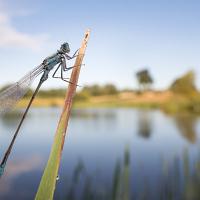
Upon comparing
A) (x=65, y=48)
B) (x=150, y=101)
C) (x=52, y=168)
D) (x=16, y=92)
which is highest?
(x=150, y=101)

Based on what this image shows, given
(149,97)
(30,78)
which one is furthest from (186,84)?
(30,78)

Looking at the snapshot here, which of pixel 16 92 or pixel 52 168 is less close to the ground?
pixel 16 92

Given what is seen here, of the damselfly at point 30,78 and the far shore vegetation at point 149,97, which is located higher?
the far shore vegetation at point 149,97

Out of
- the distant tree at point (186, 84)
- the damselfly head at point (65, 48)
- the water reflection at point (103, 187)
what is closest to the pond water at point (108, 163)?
the water reflection at point (103, 187)

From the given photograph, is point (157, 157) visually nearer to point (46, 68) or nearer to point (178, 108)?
point (46, 68)

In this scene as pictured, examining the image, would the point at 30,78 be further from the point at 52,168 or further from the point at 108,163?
the point at 108,163

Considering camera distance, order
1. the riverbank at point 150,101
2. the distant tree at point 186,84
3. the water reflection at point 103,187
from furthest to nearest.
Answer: the riverbank at point 150,101 < the distant tree at point 186,84 < the water reflection at point 103,187

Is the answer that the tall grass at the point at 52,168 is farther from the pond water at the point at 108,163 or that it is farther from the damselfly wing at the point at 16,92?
the pond water at the point at 108,163
